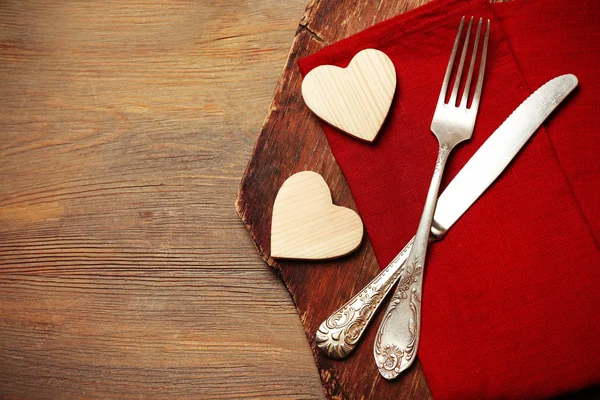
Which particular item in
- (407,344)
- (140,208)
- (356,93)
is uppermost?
(356,93)

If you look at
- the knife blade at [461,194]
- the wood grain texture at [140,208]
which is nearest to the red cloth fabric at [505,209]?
the knife blade at [461,194]

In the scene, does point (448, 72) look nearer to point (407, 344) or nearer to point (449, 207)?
point (449, 207)

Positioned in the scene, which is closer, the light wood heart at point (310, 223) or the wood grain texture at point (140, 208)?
the light wood heart at point (310, 223)

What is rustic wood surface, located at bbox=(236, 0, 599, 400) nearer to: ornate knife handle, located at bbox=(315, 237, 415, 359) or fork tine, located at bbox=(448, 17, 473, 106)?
ornate knife handle, located at bbox=(315, 237, 415, 359)

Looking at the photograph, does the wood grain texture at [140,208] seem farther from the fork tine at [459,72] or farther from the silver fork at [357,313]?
the fork tine at [459,72]

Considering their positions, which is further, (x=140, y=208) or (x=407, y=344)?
(x=140, y=208)

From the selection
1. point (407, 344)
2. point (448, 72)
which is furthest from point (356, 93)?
point (407, 344)
